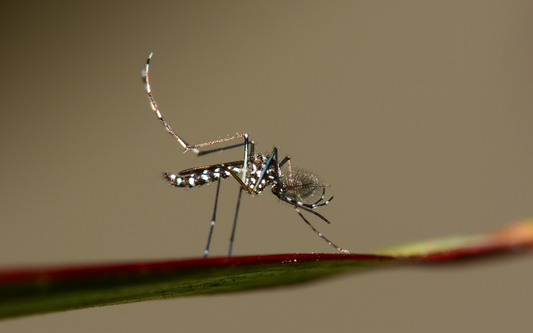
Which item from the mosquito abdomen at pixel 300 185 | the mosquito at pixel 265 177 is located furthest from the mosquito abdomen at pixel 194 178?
the mosquito abdomen at pixel 300 185

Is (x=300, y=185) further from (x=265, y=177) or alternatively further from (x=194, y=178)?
(x=194, y=178)

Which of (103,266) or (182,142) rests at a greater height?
(182,142)

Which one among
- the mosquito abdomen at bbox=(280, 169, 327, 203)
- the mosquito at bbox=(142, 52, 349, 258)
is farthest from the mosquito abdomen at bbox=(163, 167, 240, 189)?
the mosquito abdomen at bbox=(280, 169, 327, 203)

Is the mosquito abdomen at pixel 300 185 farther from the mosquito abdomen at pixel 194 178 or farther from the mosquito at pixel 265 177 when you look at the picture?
the mosquito abdomen at pixel 194 178

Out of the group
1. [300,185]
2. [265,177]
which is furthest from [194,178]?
[300,185]

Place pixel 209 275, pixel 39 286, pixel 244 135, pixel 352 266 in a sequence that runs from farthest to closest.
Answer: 1. pixel 244 135
2. pixel 352 266
3. pixel 209 275
4. pixel 39 286

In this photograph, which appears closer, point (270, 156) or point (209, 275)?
point (209, 275)

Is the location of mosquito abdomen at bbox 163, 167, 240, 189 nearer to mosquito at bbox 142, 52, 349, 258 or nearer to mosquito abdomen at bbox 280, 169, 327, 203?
mosquito at bbox 142, 52, 349, 258

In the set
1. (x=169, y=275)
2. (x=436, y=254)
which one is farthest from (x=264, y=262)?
(x=436, y=254)

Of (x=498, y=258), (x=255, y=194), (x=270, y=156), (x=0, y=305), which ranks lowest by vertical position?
(x=0, y=305)

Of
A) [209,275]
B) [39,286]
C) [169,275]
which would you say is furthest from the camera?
[209,275]

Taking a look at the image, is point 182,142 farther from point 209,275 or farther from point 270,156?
point 209,275
